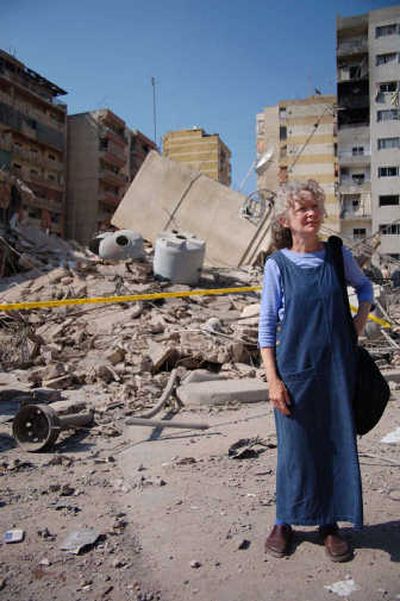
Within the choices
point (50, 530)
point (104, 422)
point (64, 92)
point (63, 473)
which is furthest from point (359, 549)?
point (64, 92)

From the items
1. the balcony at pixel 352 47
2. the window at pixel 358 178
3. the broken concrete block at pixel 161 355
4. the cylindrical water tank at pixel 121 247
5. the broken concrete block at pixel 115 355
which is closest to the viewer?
the broken concrete block at pixel 161 355

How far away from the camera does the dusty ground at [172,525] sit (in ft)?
6.67

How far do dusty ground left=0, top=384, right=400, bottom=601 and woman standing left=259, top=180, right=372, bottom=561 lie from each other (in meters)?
0.19

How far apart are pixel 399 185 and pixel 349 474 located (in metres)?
42.8

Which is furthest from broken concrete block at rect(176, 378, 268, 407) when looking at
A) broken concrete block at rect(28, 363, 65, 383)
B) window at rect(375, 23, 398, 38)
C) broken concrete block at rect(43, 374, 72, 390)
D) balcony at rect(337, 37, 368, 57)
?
balcony at rect(337, 37, 368, 57)

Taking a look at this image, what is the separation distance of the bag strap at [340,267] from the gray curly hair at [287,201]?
0.16m

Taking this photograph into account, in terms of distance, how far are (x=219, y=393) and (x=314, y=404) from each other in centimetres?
343

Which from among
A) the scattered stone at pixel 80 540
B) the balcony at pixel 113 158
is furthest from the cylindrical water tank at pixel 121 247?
the balcony at pixel 113 158

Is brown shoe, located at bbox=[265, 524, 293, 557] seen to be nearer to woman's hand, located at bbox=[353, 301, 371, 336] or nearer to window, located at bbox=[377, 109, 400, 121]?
woman's hand, located at bbox=[353, 301, 371, 336]

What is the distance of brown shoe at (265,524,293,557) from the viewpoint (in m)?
2.22

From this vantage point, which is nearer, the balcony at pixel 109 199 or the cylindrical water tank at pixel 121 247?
the cylindrical water tank at pixel 121 247

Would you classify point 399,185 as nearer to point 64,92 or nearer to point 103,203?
point 103,203

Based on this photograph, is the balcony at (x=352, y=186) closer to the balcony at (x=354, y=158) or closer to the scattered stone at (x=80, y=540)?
the balcony at (x=354, y=158)

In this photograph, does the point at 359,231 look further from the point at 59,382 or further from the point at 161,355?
the point at 59,382
